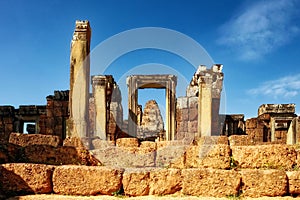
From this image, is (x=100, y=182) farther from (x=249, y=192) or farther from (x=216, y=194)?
(x=249, y=192)

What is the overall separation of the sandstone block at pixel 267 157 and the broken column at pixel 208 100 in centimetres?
601

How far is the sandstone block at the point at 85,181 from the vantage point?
15.3 feet

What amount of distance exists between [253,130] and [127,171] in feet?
42.6

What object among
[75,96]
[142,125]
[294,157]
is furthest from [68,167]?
[142,125]

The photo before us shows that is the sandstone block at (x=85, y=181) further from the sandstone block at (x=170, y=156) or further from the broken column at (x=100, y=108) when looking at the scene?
the broken column at (x=100, y=108)

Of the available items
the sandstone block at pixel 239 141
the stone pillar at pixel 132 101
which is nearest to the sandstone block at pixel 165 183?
the sandstone block at pixel 239 141

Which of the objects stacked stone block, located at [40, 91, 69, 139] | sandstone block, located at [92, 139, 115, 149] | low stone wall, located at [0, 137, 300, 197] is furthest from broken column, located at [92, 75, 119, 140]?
low stone wall, located at [0, 137, 300, 197]

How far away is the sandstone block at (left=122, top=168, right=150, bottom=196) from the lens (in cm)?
471

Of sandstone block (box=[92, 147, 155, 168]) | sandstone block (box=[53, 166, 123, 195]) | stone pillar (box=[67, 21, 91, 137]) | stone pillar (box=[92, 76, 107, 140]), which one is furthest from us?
stone pillar (box=[92, 76, 107, 140])

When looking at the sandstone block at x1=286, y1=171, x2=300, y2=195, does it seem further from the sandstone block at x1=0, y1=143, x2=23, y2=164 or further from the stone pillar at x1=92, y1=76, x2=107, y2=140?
the stone pillar at x1=92, y1=76, x2=107, y2=140

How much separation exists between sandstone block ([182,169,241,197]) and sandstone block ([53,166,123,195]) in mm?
1097

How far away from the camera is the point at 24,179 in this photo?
464cm

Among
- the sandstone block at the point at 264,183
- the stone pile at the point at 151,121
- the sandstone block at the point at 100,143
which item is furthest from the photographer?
the stone pile at the point at 151,121

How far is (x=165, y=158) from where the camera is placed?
613cm
